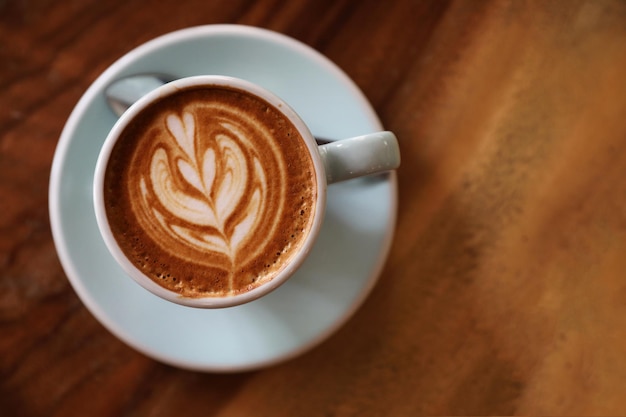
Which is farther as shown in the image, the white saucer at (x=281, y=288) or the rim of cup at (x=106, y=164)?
the white saucer at (x=281, y=288)

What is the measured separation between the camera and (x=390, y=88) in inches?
40.8

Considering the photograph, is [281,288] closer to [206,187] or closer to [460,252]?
[206,187]

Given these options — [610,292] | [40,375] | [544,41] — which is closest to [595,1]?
[544,41]

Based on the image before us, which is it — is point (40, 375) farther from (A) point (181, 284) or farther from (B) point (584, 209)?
(B) point (584, 209)

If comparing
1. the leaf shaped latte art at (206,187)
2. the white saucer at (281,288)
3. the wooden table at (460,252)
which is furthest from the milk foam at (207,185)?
the wooden table at (460,252)

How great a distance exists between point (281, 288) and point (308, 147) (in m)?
0.26

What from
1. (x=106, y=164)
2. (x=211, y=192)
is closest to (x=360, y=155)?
(x=211, y=192)

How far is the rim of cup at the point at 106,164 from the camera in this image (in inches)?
30.5

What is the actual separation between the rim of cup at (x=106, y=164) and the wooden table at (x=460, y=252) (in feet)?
0.92

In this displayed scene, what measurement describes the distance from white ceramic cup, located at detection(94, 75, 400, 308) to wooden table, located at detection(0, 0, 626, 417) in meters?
0.27

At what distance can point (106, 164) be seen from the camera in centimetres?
78

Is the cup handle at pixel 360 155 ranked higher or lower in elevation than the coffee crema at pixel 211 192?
higher

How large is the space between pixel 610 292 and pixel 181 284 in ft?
2.47

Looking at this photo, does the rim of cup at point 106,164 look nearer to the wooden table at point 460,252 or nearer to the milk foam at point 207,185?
the milk foam at point 207,185
